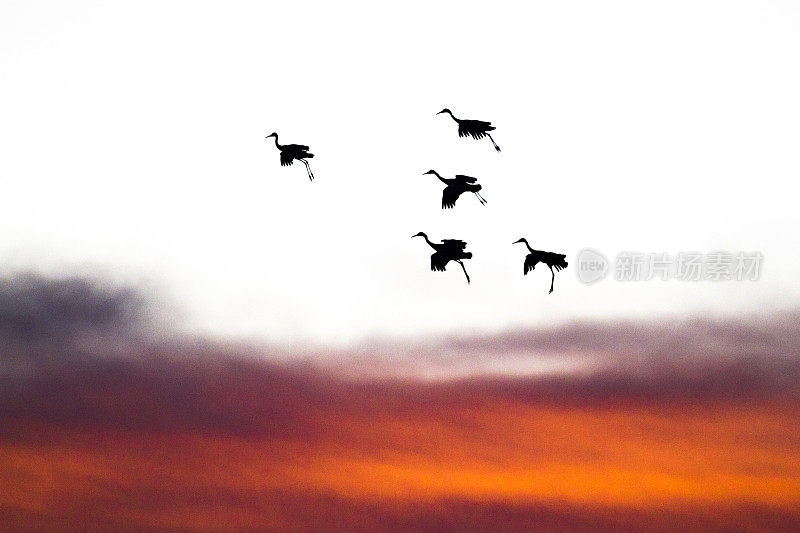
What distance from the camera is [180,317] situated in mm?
5785

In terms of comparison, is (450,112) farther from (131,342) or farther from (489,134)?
(131,342)

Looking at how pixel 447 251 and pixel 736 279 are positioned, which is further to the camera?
pixel 736 279

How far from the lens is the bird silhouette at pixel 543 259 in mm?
5805

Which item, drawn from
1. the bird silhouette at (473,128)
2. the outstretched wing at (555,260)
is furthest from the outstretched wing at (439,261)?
the bird silhouette at (473,128)

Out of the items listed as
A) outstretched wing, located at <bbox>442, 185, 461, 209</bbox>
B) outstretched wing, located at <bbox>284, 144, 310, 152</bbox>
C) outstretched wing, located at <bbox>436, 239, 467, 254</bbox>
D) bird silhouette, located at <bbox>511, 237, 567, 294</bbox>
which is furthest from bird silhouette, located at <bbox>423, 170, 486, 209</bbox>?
outstretched wing, located at <bbox>284, 144, 310, 152</bbox>

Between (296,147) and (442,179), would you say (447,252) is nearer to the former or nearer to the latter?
(442,179)

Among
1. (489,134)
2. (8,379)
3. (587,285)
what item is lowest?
(8,379)

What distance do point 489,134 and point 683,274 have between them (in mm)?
1593

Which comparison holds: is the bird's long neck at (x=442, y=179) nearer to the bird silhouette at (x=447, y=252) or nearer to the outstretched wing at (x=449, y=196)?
the outstretched wing at (x=449, y=196)

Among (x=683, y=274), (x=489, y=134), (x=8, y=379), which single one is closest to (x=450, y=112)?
(x=489, y=134)

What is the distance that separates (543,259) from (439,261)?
666 mm

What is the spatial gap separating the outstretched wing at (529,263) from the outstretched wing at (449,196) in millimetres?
585

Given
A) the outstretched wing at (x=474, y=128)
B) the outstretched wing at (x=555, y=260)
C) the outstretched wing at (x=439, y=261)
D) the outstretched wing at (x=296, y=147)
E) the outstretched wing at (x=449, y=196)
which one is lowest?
the outstretched wing at (x=439, y=261)

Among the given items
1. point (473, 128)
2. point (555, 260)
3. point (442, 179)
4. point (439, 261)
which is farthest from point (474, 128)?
point (555, 260)
